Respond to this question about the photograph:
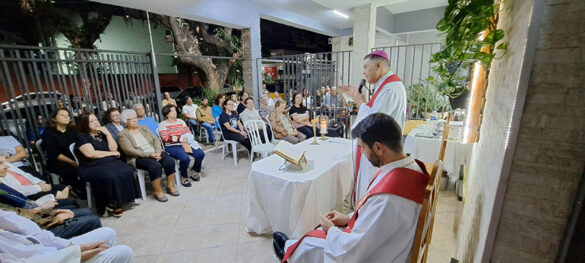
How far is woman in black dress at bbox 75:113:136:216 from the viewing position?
2627 millimetres

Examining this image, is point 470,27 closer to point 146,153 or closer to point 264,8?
point 146,153

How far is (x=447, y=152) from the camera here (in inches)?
111

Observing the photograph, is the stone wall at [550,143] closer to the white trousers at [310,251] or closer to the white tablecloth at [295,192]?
the white trousers at [310,251]

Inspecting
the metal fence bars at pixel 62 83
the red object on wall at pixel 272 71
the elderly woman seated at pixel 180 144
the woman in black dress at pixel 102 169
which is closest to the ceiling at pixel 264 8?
the metal fence bars at pixel 62 83

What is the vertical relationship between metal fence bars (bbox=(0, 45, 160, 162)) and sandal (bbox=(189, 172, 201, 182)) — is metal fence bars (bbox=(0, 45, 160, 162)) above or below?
above

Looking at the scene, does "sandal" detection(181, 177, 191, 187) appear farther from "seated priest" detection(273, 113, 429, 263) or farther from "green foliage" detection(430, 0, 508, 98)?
"green foliage" detection(430, 0, 508, 98)

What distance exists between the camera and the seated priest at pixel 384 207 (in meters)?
1.06

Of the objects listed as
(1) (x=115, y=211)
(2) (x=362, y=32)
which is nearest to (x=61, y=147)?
(1) (x=115, y=211)

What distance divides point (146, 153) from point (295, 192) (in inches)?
87.0

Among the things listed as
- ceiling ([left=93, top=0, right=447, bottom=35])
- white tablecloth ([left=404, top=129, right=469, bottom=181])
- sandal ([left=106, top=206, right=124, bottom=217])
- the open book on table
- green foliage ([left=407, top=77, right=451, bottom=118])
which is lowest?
sandal ([left=106, top=206, right=124, bottom=217])

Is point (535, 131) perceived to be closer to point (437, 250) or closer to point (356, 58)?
point (437, 250)

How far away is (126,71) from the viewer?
4070 millimetres

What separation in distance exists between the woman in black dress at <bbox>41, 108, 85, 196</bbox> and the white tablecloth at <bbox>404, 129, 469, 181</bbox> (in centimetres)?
391

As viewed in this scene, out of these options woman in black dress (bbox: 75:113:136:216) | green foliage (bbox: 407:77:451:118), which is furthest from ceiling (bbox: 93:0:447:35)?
woman in black dress (bbox: 75:113:136:216)
